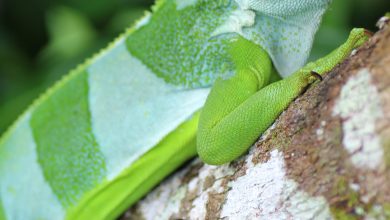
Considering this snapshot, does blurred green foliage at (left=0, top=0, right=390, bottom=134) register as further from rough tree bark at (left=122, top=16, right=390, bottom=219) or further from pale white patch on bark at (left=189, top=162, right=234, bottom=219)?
rough tree bark at (left=122, top=16, right=390, bottom=219)

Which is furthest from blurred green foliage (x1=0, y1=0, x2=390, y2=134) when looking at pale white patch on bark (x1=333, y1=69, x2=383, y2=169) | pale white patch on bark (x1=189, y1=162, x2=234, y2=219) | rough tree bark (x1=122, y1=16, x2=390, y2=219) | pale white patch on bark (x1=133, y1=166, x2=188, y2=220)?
pale white patch on bark (x1=333, y1=69, x2=383, y2=169)

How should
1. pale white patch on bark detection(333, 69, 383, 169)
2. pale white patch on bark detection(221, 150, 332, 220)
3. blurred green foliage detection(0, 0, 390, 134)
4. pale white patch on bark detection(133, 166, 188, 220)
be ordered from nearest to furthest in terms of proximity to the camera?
pale white patch on bark detection(333, 69, 383, 169) → pale white patch on bark detection(221, 150, 332, 220) → pale white patch on bark detection(133, 166, 188, 220) → blurred green foliage detection(0, 0, 390, 134)

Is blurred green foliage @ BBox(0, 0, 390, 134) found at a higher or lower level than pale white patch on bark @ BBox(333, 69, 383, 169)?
lower

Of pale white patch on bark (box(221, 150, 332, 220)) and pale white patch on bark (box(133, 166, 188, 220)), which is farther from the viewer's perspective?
pale white patch on bark (box(133, 166, 188, 220))

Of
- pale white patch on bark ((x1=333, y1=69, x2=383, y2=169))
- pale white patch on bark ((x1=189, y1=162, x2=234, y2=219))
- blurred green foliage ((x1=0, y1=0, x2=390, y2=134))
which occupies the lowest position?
blurred green foliage ((x1=0, y1=0, x2=390, y2=134))

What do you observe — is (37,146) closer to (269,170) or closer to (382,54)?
(269,170)

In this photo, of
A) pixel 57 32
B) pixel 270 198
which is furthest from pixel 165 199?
pixel 57 32

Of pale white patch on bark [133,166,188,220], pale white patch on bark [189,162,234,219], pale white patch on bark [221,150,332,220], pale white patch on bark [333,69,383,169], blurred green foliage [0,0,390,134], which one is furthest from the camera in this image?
blurred green foliage [0,0,390,134]

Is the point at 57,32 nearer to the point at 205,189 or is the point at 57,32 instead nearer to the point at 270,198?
the point at 205,189

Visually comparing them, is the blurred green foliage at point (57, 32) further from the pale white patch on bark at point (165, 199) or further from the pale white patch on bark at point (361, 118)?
the pale white patch on bark at point (361, 118)
